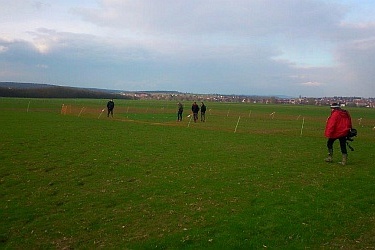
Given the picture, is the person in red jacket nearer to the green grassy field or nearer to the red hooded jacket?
the red hooded jacket

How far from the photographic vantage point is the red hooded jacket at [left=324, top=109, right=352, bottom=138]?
39.8 feet

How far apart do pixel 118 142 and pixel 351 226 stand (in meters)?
13.0

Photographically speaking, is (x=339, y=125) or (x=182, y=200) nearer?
(x=182, y=200)

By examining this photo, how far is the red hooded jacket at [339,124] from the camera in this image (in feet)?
39.8

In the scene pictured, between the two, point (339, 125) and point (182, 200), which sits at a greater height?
point (339, 125)

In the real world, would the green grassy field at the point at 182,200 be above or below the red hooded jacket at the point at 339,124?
below

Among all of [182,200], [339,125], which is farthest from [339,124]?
[182,200]

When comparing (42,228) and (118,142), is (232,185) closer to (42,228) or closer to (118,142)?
(42,228)

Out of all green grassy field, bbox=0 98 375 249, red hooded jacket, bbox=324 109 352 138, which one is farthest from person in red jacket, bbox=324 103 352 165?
green grassy field, bbox=0 98 375 249

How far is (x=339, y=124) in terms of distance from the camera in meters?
12.2

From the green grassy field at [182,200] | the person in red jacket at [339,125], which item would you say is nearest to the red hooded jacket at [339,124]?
the person in red jacket at [339,125]

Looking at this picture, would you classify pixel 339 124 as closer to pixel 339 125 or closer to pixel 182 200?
pixel 339 125

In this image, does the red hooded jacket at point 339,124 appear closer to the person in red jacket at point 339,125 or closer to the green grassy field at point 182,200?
the person in red jacket at point 339,125

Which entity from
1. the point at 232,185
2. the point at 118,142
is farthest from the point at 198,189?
the point at 118,142
